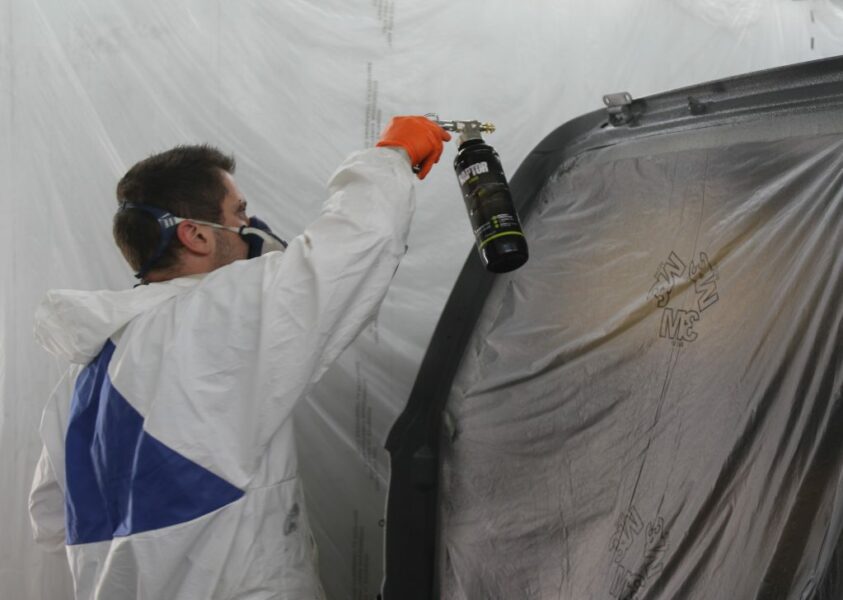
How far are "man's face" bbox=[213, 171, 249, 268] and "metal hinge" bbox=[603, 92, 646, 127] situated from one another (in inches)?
24.1

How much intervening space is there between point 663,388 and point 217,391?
0.60 metres

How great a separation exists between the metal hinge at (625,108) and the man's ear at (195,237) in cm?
65

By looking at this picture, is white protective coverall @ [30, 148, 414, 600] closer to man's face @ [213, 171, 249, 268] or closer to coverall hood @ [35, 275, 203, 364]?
coverall hood @ [35, 275, 203, 364]

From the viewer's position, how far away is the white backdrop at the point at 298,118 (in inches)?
57.6

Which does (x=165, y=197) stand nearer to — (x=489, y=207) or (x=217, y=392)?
(x=217, y=392)

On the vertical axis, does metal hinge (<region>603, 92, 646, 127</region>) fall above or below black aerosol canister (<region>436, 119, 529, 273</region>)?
above

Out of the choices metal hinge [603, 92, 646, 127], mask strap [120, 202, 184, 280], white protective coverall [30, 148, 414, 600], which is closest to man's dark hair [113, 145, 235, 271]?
mask strap [120, 202, 184, 280]

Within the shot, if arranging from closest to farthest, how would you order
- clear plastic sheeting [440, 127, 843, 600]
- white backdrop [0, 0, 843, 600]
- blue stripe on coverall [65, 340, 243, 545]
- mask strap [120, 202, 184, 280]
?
clear plastic sheeting [440, 127, 843, 600] < blue stripe on coverall [65, 340, 243, 545] < mask strap [120, 202, 184, 280] < white backdrop [0, 0, 843, 600]

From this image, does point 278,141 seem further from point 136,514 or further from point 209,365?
point 136,514

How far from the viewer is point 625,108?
105 cm

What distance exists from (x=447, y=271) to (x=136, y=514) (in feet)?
A: 3.09

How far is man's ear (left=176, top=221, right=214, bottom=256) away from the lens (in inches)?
45.5

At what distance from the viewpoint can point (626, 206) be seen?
40.4 inches

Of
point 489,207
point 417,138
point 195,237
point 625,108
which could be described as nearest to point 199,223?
point 195,237
